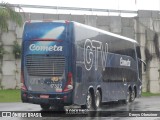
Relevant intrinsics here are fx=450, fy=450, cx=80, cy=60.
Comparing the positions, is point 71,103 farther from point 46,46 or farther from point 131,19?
point 131,19

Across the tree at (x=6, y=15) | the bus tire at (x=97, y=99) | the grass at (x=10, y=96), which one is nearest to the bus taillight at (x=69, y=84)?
the bus tire at (x=97, y=99)

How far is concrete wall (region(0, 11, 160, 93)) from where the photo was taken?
3366 centimetres

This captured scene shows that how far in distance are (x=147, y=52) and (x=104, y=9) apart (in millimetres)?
5129

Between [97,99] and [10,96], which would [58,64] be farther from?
[10,96]

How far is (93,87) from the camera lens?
62.1 ft

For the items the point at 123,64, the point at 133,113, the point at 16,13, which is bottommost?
the point at 133,113

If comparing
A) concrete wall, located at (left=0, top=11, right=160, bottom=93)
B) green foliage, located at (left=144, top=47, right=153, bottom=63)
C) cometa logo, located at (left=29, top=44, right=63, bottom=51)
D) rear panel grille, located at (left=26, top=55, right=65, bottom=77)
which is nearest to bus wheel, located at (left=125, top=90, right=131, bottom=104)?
rear panel grille, located at (left=26, top=55, right=65, bottom=77)

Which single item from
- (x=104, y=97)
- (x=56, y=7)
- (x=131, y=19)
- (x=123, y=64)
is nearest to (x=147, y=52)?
(x=131, y=19)

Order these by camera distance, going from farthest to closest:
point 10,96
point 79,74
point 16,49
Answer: point 16,49 → point 10,96 → point 79,74

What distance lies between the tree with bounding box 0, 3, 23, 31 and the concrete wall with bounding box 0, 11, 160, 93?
10.9ft

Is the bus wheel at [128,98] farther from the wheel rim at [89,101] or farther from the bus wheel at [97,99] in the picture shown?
the wheel rim at [89,101]

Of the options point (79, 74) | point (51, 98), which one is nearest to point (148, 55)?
point (79, 74)

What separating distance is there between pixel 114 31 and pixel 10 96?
433 inches

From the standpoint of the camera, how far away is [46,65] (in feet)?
56.2
